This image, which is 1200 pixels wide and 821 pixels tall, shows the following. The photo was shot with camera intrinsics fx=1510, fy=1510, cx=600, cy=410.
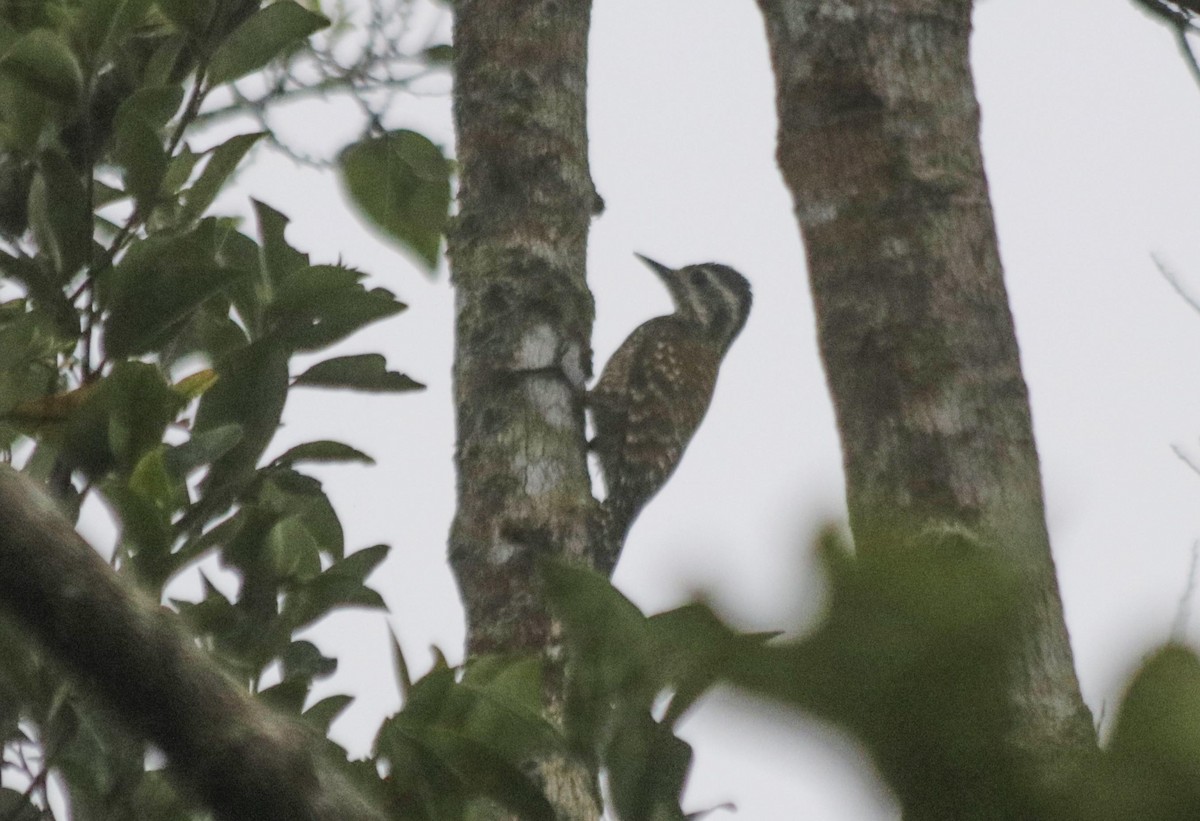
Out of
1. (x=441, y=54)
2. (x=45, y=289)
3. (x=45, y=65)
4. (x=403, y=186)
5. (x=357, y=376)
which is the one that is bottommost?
(x=357, y=376)

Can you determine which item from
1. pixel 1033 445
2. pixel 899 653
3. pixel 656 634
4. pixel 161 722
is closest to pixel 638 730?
pixel 656 634

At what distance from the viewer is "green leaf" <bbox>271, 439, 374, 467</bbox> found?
1.98 metres

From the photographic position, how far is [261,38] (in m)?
2.04

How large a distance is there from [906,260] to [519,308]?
5.20 ft

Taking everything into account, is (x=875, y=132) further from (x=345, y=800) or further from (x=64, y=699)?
(x=345, y=800)

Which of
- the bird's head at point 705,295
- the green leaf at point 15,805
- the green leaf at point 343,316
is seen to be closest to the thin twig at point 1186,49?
the green leaf at point 343,316

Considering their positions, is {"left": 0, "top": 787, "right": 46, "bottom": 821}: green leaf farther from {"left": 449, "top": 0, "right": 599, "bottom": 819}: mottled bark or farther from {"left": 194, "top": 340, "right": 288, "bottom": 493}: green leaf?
{"left": 449, "top": 0, "right": 599, "bottom": 819}: mottled bark

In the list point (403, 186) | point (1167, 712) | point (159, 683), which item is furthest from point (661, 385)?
point (1167, 712)

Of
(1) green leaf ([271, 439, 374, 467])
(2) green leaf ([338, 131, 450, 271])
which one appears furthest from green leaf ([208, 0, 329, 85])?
(2) green leaf ([338, 131, 450, 271])

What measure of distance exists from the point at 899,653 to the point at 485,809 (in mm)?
884

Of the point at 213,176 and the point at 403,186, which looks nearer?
the point at 213,176

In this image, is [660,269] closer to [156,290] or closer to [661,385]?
[661,385]

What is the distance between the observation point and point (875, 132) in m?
1.81

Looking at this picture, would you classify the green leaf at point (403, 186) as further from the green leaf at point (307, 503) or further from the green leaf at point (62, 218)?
the green leaf at point (62, 218)
